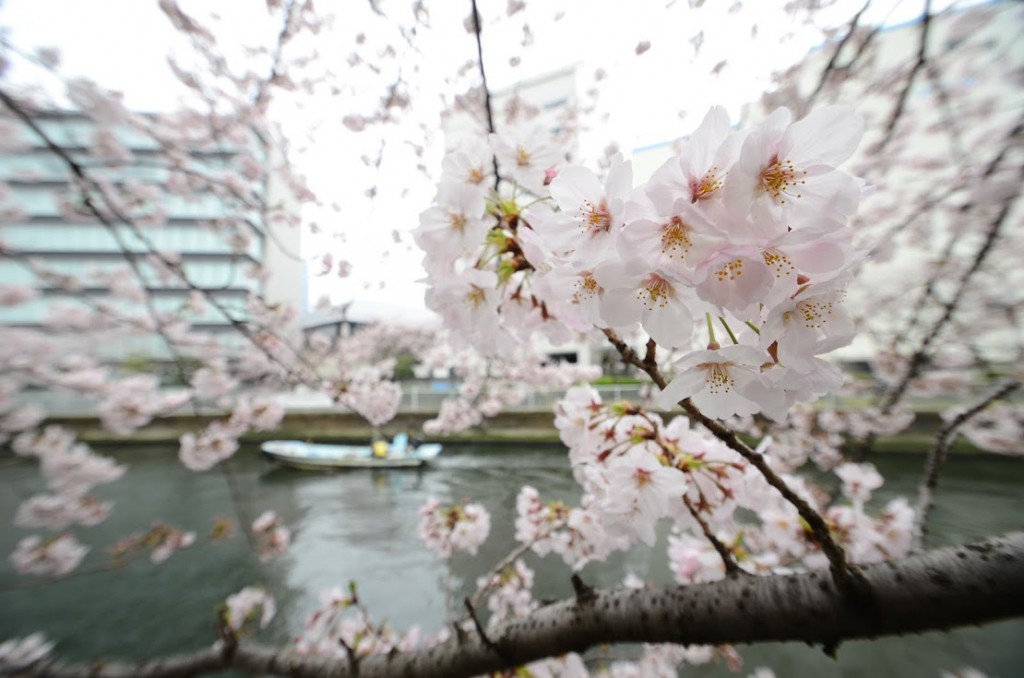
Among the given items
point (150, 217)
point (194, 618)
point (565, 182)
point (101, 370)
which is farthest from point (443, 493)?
point (565, 182)

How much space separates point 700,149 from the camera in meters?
0.45

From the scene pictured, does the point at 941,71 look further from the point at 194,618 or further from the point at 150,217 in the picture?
the point at 194,618

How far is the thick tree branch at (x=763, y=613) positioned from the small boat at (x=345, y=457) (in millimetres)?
8556

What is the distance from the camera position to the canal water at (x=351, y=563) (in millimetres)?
3879

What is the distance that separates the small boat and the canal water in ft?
0.87

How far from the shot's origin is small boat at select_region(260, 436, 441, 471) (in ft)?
30.3

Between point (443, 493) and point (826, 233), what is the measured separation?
855 cm

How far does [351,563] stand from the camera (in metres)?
5.77

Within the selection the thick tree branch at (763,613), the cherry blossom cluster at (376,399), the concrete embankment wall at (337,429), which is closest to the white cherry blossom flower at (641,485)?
the thick tree branch at (763,613)

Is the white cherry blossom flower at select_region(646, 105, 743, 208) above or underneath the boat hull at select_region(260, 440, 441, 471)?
above

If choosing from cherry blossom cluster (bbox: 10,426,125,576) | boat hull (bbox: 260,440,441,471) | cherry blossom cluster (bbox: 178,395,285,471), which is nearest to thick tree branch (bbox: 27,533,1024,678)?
cherry blossom cluster (bbox: 10,426,125,576)

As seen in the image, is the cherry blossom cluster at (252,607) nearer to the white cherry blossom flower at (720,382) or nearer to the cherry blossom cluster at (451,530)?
the cherry blossom cluster at (451,530)

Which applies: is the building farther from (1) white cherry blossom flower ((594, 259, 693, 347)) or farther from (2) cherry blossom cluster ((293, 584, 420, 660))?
(1) white cherry blossom flower ((594, 259, 693, 347))

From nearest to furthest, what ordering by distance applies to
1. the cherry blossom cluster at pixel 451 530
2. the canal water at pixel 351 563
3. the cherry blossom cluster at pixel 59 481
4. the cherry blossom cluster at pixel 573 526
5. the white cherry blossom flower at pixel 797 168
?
the white cherry blossom flower at pixel 797 168
the cherry blossom cluster at pixel 573 526
the cherry blossom cluster at pixel 451 530
the cherry blossom cluster at pixel 59 481
the canal water at pixel 351 563
